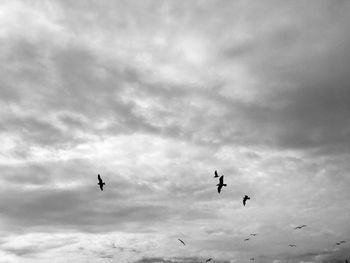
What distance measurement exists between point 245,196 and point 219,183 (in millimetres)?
6597

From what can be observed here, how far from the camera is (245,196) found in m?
76.6

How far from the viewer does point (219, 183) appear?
75.3 m
